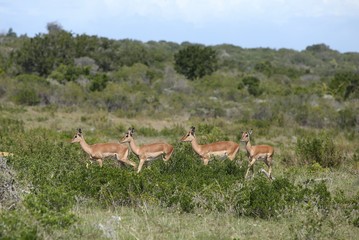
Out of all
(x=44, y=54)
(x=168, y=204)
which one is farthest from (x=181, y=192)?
(x=44, y=54)

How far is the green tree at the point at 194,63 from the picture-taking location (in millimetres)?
49438

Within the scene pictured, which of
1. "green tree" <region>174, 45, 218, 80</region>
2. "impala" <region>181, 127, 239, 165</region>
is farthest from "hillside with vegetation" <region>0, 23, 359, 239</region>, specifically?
"impala" <region>181, 127, 239, 165</region>

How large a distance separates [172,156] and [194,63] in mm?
36959

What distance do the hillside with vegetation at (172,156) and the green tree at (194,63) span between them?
13 centimetres

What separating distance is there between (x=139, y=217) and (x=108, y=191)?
1.22 meters

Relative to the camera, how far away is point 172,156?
43.2 feet

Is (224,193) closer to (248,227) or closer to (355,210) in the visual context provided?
(248,227)

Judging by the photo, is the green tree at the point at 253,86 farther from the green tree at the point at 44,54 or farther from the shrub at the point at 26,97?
the shrub at the point at 26,97

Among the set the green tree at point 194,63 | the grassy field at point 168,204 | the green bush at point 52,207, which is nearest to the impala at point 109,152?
the grassy field at point 168,204

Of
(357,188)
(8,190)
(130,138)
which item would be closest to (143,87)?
(130,138)

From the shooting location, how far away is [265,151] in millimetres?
14414

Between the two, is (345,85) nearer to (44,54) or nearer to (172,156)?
(44,54)

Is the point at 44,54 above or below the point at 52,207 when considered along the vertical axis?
below

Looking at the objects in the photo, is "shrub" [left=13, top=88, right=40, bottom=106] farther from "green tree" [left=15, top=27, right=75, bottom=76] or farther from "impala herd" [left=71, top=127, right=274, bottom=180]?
"impala herd" [left=71, top=127, right=274, bottom=180]
